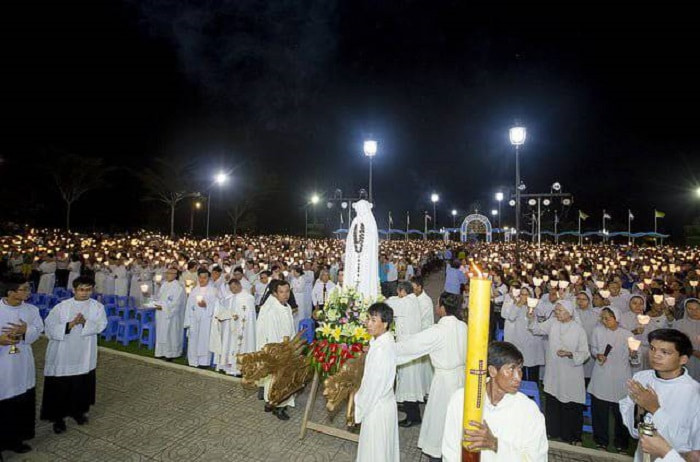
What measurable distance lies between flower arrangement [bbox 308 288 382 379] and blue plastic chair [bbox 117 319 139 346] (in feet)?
22.3

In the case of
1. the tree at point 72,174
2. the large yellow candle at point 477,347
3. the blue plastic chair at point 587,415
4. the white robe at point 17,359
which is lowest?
the blue plastic chair at point 587,415

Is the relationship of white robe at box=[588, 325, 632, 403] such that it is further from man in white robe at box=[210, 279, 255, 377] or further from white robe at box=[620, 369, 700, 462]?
man in white robe at box=[210, 279, 255, 377]

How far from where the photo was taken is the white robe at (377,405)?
3.85 meters

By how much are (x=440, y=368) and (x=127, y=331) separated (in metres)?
8.67

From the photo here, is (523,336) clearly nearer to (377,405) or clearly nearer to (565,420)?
(565,420)

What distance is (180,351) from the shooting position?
8.90m

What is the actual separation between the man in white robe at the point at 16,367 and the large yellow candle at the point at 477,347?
5.72 meters

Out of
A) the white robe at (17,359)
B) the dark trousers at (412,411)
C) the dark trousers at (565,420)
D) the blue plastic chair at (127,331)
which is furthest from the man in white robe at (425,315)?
the blue plastic chair at (127,331)

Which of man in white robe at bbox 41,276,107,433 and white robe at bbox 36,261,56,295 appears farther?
white robe at bbox 36,261,56,295

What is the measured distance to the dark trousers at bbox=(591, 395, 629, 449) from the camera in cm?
525

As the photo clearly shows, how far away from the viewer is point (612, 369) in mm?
5227

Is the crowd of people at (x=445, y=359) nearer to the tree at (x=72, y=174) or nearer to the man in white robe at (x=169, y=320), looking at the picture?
→ the man in white robe at (x=169, y=320)

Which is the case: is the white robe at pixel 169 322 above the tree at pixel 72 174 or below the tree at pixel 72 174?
below

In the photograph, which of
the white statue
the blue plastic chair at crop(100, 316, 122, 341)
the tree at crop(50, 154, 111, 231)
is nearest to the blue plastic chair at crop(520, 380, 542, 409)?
the white statue
